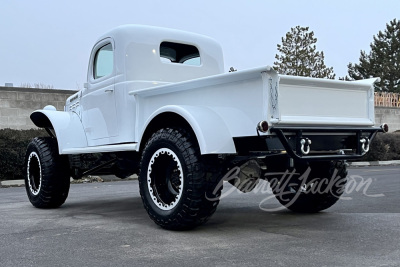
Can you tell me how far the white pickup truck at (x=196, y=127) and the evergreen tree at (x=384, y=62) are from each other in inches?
1962

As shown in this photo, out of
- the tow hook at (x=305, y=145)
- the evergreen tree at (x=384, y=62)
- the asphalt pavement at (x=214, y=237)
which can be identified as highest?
the evergreen tree at (x=384, y=62)

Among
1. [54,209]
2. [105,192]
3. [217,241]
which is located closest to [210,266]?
[217,241]

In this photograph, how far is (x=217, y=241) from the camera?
458 centimetres

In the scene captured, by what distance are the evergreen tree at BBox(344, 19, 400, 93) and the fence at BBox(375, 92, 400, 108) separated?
25.1 meters

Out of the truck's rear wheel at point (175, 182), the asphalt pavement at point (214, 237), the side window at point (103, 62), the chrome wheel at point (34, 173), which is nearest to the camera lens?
the asphalt pavement at point (214, 237)

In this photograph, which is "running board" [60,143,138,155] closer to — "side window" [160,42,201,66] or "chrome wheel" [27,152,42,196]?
"chrome wheel" [27,152,42,196]

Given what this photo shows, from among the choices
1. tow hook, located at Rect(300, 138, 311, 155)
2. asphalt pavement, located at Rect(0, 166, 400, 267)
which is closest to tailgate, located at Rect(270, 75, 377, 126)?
tow hook, located at Rect(300, 138, 311, 155)

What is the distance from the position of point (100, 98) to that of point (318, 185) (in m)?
3.09

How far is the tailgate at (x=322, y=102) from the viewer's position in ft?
15.0

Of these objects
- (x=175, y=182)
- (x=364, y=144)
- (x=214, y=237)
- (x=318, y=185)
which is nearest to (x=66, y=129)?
(x=175, y=182)

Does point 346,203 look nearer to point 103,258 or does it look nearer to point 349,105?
point 349,105

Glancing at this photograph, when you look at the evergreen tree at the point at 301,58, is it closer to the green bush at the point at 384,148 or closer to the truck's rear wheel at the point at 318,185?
the green bush at the point at 384,148

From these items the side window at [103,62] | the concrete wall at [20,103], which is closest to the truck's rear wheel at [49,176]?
the side window at [103,62]

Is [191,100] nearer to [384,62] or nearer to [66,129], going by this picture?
[66,129]
